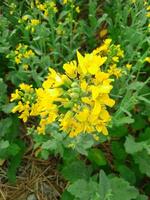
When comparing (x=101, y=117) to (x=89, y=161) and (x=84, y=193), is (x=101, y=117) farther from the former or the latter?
(x=89, y=161)

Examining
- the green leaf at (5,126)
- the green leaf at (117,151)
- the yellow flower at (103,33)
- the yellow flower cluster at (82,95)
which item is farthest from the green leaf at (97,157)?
the yellow flower at (103,33)

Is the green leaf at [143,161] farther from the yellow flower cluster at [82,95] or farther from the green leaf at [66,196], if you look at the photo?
the yellow flower cluster at [82,95]

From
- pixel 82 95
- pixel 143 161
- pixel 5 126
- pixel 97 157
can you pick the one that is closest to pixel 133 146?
pixel 143 161

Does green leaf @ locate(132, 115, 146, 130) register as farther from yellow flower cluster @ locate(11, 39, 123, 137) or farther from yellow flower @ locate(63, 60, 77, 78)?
yellow flower @ locate(63, 60, 77, 78)

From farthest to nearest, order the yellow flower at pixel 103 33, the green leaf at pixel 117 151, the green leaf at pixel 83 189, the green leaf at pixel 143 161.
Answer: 1. the yellow flower at pixel 103 33
2. the green leaf at pixel 117 151
3. the green leaf at pixel 143 161
4. the green leaf at pixel 83 189

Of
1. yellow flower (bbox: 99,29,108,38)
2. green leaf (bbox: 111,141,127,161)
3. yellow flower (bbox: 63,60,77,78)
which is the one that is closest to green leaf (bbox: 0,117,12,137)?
green leaf (bbox: 111,141,127,161)

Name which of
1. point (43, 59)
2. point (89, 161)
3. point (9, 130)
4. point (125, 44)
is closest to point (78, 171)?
point (89, 161)

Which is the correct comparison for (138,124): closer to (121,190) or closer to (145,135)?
(145,135)
